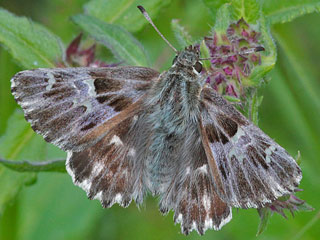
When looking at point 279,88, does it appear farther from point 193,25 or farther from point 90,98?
point 90,98

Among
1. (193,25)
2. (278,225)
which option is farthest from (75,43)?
(278,225)

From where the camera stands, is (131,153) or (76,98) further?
(131,153)

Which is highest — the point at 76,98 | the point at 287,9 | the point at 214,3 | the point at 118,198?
the point at 287,9

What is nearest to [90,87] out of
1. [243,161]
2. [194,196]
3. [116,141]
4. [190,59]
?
[116,141]

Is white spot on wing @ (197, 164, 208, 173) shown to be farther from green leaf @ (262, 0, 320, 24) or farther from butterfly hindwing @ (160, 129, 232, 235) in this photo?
green leaf @ (262, 0, 320, 24)

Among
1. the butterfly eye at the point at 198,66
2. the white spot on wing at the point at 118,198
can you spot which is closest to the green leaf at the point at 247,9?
the butterfly eye at the point at 198,66

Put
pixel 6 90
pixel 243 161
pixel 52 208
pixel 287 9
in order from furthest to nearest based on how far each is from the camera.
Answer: pixel 52 208 < pixel 6 90 < pixel 287 9 < pixel 243 161

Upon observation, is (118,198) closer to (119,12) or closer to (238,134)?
(238,134)
